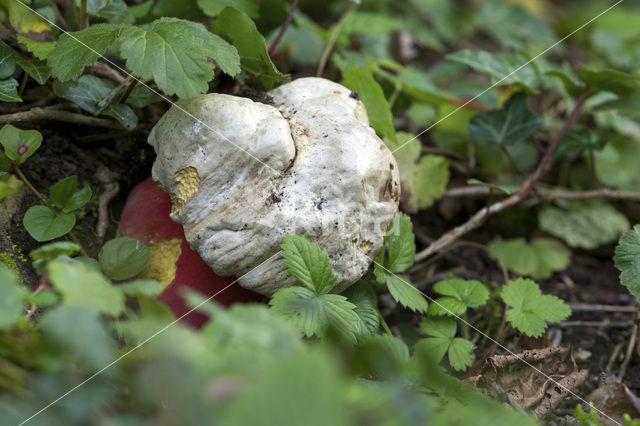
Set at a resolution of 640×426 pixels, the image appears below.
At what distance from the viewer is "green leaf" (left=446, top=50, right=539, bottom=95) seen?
89.7 inches

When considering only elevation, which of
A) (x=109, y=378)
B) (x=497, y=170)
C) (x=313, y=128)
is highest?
(x=313, y=128)

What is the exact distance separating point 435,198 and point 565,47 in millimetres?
2347

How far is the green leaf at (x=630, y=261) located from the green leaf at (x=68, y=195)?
1.62 m

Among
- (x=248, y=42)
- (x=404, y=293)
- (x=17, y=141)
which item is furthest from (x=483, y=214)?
(x=17, y=141)

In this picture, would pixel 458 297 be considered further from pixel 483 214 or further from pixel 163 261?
pixel 163 261

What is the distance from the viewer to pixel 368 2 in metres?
3.57

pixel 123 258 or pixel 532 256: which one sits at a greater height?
pixel 123 258

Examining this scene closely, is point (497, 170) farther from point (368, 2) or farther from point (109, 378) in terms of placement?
point (109, 378)

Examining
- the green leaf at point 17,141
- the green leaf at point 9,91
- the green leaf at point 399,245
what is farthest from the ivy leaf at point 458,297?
the green leaf at point 9,91

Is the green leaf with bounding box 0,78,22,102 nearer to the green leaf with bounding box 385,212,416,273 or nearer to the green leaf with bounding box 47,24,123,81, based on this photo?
the green leaf with bounding box 47,24,123,81

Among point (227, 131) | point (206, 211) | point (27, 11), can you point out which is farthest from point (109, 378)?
point (27, 11)

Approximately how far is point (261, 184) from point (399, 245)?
0.53 meters

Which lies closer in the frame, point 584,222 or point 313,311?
point 313,311

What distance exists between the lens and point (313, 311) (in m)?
1.37
